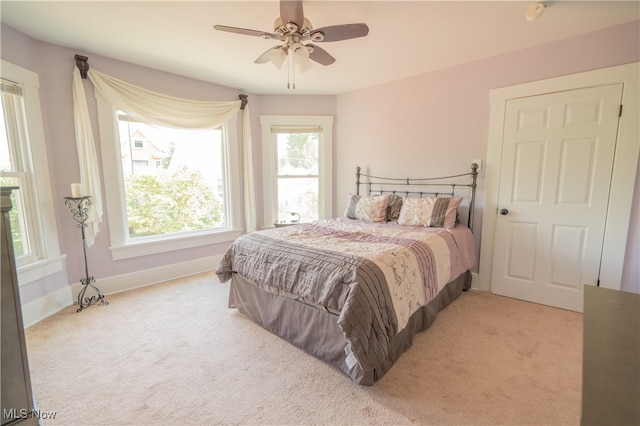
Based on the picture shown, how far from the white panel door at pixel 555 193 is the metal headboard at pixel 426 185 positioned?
27 cm

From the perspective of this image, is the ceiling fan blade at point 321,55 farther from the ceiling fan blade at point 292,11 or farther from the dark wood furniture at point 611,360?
the dark wood furniture at point 611,360

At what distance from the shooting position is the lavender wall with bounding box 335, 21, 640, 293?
7.70 feet

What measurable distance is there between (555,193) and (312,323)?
2617mm

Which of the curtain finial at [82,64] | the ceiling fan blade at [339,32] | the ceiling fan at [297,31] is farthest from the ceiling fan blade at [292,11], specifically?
the curtain finial at [82,64]

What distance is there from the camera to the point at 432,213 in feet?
9.62

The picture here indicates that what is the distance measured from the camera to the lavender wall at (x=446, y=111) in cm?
235

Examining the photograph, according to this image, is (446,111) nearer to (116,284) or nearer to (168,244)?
(168,244)

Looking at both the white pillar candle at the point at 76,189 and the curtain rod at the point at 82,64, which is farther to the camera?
the curtain rod at the point at 82,64

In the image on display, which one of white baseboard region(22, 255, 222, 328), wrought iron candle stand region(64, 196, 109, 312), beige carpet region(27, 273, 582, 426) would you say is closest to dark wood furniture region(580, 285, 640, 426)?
beige carpet region(27, 273, 582, 426)

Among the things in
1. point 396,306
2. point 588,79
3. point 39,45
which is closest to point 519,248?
point 588,79

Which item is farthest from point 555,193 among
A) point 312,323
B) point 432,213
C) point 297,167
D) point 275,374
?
point 297,167

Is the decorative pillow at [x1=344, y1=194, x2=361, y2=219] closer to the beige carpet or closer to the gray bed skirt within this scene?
the gray bed skirt

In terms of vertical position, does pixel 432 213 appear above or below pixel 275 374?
above

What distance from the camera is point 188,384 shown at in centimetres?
170
